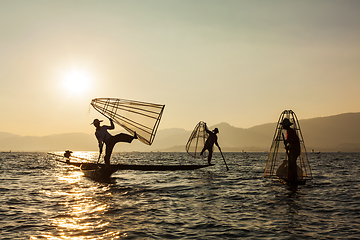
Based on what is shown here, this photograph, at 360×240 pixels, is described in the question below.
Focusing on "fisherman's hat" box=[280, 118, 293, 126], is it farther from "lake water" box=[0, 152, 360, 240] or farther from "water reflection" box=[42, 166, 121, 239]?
"water reflection" box=[42, 166, 121, 239]

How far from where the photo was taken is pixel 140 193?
16000 millimetres

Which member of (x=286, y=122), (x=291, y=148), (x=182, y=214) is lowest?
(x=182, y=214)

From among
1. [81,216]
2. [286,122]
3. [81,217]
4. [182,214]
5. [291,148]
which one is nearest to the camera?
[81,217]

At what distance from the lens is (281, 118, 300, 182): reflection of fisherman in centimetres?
1705

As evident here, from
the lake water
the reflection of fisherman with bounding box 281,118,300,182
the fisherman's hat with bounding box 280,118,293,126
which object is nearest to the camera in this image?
the lake water

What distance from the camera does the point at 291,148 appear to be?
17.1 meters

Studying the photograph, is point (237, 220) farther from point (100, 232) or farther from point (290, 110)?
point (290, 110)

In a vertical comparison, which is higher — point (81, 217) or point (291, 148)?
point (291, 148)

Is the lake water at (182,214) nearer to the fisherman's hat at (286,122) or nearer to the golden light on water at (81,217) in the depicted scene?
the golden light on water at (81,217)

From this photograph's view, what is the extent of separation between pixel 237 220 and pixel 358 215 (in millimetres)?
4505

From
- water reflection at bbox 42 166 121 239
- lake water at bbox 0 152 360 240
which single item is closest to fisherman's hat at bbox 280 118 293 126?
lake water at bbox 0 152 360 240

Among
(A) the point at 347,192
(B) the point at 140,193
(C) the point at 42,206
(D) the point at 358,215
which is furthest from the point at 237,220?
(A) the point at 347,192

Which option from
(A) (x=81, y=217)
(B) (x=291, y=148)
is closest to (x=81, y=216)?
(A) (x=81, y=217)

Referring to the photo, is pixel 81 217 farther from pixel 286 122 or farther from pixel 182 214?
pixel 286 122
